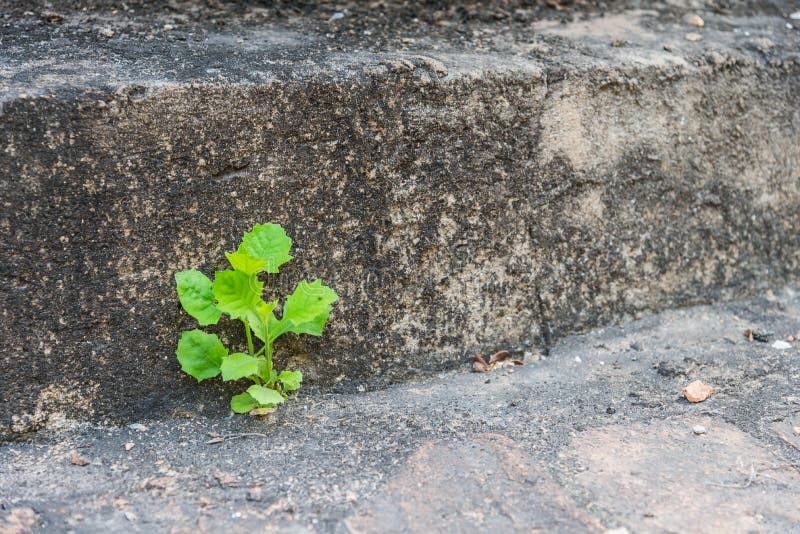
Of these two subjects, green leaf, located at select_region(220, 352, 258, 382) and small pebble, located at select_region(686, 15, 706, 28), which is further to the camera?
small pebble, located at select_region(686, 15, 706, 28)

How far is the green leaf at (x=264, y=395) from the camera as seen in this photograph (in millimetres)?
1727

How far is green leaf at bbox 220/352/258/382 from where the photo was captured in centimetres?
170

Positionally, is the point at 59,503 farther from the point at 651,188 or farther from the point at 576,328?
the point at 651,188

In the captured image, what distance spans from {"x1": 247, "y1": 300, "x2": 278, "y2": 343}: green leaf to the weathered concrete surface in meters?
0.10

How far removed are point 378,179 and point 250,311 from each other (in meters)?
0.42

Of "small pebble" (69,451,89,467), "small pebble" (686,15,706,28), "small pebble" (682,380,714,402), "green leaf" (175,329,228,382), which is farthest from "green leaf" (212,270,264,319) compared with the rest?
"small pebble" (686,15,706,28)

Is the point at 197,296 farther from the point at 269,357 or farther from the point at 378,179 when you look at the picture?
the point at 378,179

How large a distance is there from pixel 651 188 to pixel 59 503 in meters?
1.59

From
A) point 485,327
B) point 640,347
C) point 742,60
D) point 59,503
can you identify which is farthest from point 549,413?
point 742,60

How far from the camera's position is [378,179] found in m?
1.90

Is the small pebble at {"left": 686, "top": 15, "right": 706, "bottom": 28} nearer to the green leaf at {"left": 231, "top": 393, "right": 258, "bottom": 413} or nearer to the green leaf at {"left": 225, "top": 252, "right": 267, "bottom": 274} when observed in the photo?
the green leaf at {"left": 225, "top": 252, "right": 267, "bottom": 274}

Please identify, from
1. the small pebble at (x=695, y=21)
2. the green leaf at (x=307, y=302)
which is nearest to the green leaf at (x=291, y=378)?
the green leaf at (x=307, y=302)

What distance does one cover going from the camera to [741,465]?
1721mm

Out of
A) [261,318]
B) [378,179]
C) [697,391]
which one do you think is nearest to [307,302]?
[261,318]
